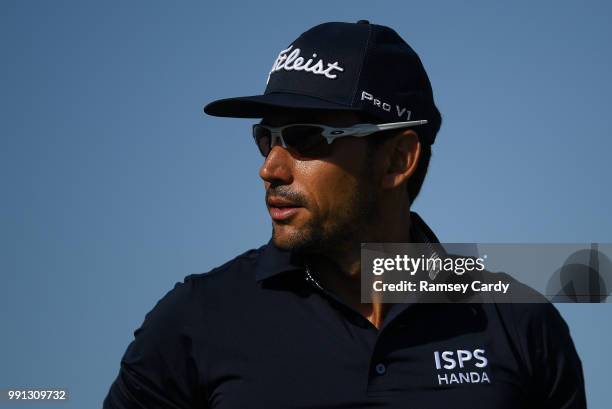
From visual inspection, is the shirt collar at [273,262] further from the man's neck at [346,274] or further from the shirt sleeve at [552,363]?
the shirt sleeve at [552,363]

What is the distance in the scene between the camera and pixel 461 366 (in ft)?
18.1

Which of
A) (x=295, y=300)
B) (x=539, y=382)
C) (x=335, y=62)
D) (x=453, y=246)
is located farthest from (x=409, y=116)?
(x=539, y=382)

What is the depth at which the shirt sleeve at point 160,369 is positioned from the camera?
5.29 metres

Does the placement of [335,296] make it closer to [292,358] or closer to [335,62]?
[292,358]

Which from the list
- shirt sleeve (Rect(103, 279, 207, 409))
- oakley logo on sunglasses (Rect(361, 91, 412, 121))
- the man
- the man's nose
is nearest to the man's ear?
the man

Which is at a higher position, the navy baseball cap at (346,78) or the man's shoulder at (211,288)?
the navy baseball cap at (346,78)

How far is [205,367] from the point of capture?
535 centimetres

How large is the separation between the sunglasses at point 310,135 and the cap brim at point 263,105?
12 centimetres

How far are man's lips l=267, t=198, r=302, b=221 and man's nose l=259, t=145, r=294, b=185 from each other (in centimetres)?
12

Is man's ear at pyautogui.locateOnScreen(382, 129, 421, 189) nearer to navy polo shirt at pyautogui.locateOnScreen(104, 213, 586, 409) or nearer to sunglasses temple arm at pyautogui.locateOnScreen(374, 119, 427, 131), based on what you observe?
sunglasses temple arm at pyautogui.locateOnScreen(374, 119, 427, 131)

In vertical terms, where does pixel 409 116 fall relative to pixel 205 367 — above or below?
above

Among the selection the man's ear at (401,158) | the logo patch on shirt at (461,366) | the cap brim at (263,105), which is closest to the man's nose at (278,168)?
the cap brim at (263,105)

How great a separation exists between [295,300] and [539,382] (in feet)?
5.04

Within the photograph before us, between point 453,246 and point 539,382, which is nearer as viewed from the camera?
point 539,382
